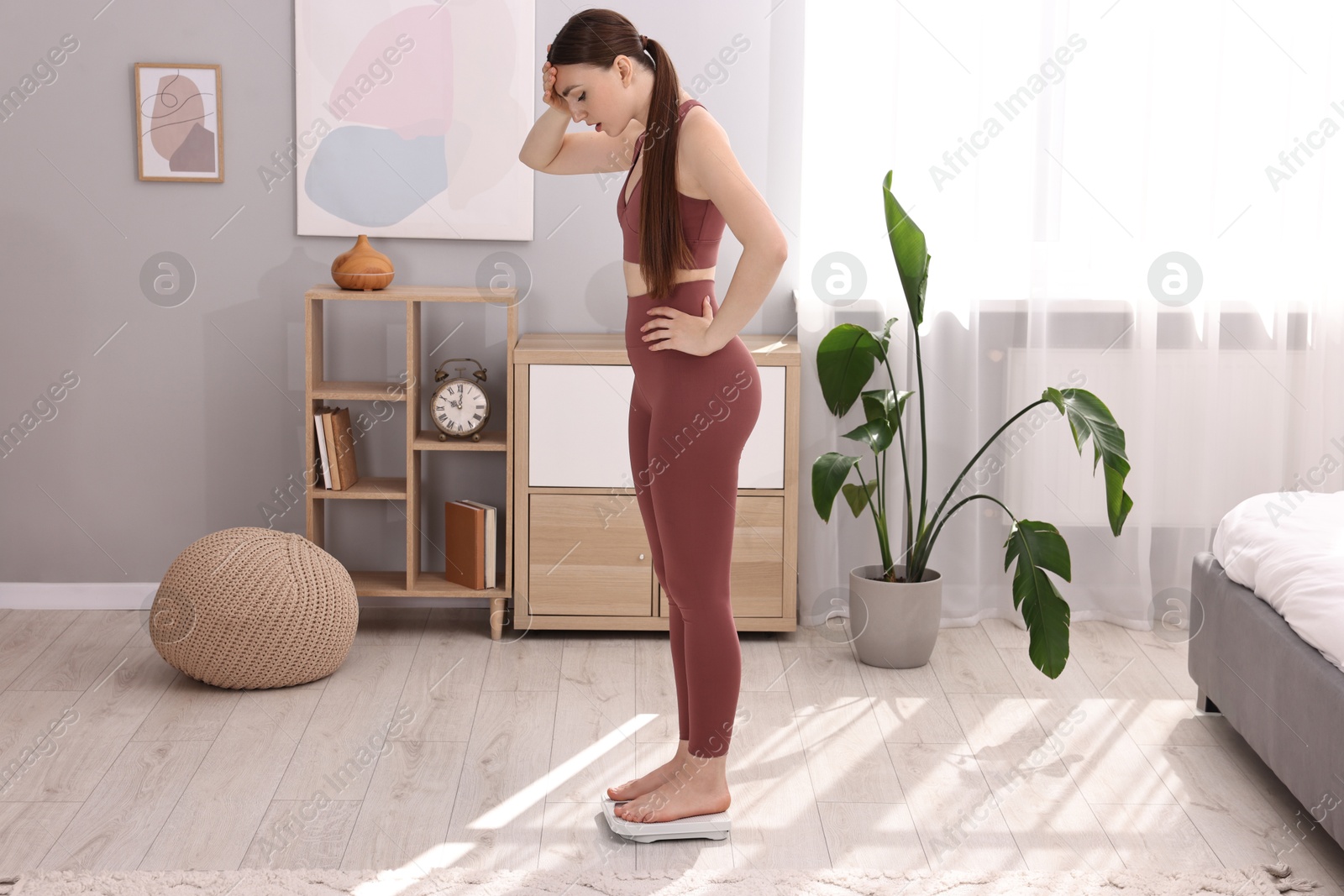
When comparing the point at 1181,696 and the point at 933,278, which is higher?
the point at 933,278

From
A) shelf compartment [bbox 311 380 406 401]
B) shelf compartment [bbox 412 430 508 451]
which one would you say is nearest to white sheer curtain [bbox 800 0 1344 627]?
shelf compartment [bbox 412 430 508 451]

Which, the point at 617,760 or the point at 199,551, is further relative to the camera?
the point at 199,551

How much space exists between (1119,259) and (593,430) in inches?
59.6

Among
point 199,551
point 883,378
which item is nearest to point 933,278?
point 883,378

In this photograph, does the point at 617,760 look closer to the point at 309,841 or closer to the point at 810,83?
the point at 309,841

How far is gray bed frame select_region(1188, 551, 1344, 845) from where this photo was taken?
1.98 m

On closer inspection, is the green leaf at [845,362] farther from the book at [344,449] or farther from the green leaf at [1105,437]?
the book at [344,449]

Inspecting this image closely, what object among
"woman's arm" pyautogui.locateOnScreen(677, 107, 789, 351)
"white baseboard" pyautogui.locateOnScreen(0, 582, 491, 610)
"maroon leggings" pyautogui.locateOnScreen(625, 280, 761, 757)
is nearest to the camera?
"woman's arm" pyautogui.locateOnScreen(677, 107, 789, 351)

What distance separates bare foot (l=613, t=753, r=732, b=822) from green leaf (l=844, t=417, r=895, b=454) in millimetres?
1077

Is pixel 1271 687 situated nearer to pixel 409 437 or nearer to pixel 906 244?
pixel 906 244

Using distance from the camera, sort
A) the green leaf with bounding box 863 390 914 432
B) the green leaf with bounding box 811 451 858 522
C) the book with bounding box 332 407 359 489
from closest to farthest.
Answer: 1. the green leaf with bounding box 811 451 858 522
2. the green leaf with bounding box 863 390 914 432
3. the book with bounding box 332 407 359 489

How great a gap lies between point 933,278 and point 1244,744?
1419 mm

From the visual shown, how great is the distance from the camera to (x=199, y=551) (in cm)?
284

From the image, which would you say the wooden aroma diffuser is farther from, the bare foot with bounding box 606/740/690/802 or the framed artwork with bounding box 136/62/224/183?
the bare foot with bounding box 606/740/690/802
